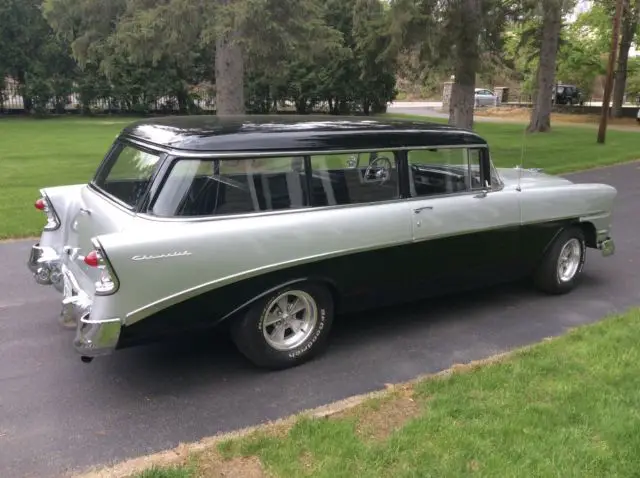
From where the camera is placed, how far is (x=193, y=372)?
4238mm

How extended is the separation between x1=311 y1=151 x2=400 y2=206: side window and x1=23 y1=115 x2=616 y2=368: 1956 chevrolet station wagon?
1cm

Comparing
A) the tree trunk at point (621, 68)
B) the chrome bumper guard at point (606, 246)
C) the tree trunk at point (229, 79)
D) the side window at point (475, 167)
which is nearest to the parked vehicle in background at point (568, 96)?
the tree trunk at point (621, 68)

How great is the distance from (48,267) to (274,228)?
1.76 m

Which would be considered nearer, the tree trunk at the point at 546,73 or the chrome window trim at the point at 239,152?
the chrome window trim at the point at 239,152

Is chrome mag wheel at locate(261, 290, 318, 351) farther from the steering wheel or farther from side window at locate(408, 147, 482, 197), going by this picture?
side window at locate(408, 147, 482, 197)

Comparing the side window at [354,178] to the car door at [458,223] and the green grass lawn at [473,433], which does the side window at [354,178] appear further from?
the green grass lawn at [473,433]

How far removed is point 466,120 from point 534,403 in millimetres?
13124

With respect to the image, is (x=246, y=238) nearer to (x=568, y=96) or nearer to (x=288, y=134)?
(x=288, y=134)

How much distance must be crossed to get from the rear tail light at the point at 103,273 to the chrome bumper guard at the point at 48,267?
3.36ft

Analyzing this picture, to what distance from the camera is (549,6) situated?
14.7 meters

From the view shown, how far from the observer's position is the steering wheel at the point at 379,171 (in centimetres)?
459

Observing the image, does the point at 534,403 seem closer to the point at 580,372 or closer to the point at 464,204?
the point at 580,372

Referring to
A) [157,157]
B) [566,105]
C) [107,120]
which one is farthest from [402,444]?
[566,105]

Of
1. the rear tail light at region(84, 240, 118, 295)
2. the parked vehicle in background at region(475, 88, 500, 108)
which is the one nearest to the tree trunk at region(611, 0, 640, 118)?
the parked vehicle in background at region(475, 88, 500, 108)
